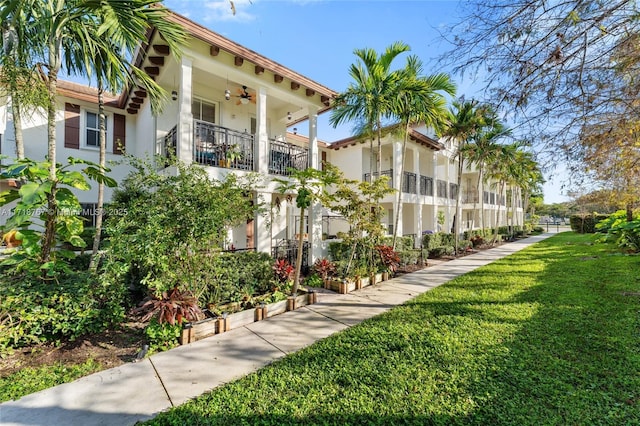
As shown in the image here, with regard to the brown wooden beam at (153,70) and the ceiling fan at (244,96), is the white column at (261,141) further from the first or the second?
the brown wooden beam at (153,70)

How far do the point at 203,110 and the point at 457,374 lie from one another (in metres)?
10.2

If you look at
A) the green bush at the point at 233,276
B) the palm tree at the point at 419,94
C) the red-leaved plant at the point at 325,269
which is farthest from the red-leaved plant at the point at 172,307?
Answer: the palm tree at the point at 419,94

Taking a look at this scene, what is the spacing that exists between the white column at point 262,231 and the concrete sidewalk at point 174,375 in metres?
2.59

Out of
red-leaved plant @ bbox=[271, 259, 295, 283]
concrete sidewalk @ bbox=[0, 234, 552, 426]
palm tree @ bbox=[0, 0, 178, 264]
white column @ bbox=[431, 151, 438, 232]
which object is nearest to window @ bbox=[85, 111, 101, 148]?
palm tree @ bbox=[0, 0, 178, 264]

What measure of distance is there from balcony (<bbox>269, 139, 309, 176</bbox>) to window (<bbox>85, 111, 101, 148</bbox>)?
7143mm

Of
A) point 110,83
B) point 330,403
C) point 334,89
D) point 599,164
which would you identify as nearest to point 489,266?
point 599,164

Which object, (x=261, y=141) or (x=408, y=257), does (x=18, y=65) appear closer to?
(x=261, y=141)

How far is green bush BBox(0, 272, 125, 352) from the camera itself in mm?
3910

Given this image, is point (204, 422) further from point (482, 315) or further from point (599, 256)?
point (599, 256)

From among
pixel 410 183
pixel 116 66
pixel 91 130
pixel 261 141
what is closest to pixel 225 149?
pixel 261 141

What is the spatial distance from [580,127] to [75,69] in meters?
10.1

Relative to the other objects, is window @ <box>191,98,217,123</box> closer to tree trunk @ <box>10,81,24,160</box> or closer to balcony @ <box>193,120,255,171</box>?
balcony @ <box>193,120,255,171</box>

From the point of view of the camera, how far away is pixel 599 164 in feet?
19.1

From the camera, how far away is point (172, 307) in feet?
14.6
